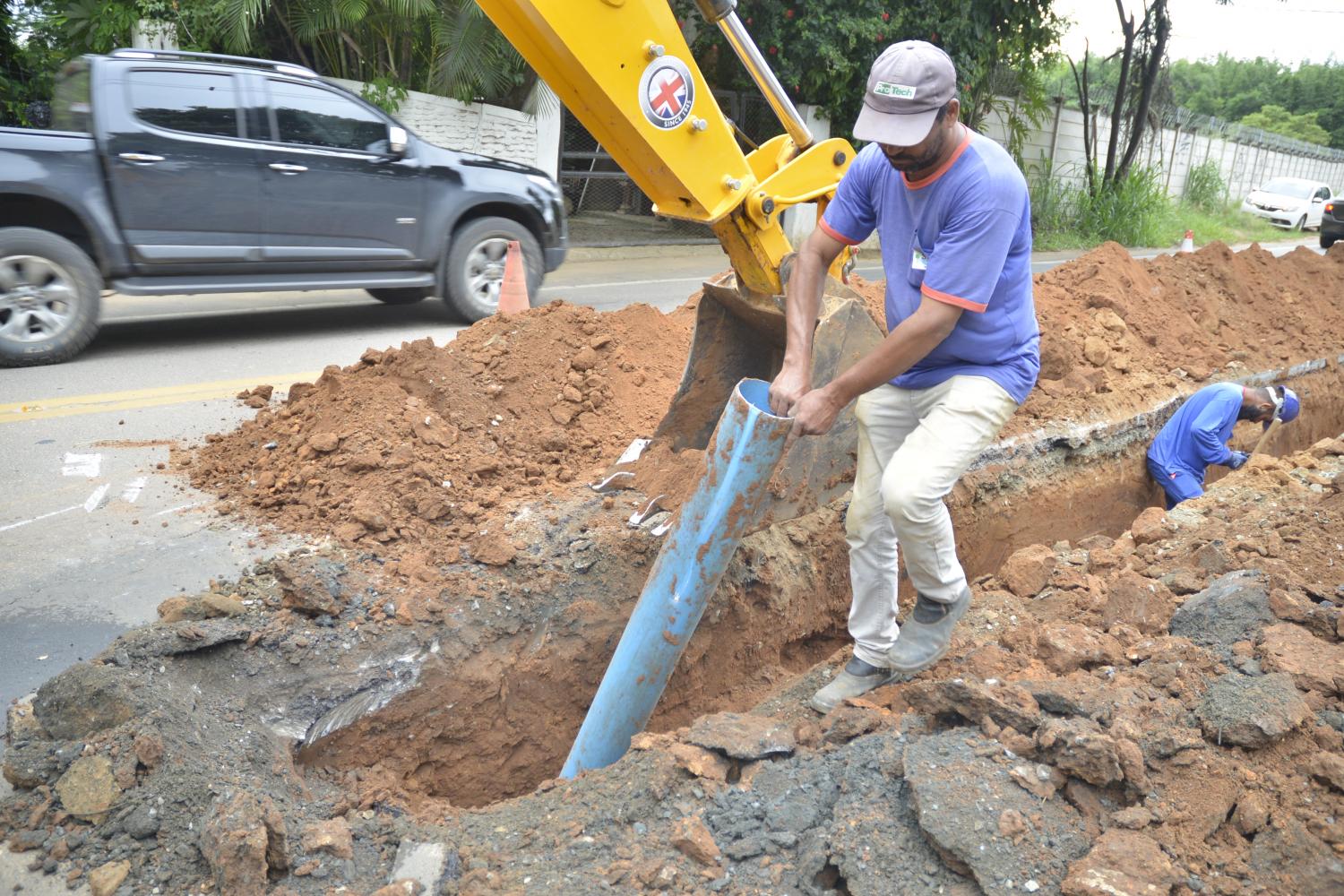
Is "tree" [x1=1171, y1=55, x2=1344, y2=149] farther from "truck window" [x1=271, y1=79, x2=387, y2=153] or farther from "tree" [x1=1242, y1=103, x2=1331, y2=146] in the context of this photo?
"truck window" [x1=271, y1=79, x2=387, y2=153]

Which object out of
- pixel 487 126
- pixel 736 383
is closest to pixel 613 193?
pixel 487 126

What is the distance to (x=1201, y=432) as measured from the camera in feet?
21.2

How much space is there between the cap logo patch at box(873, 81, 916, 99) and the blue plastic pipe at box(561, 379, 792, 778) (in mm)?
993

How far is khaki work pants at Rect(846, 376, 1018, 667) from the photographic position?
11.0ft

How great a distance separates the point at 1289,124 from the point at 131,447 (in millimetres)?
57285

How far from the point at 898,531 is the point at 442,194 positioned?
22.0ft

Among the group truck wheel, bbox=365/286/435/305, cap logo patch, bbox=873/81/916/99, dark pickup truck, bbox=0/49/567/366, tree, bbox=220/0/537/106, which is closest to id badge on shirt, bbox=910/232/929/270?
cap logo patch, bbox=873/81/916/99

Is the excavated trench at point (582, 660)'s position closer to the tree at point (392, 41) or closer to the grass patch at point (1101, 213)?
the tree at point (392, 41)

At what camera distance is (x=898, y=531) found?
3422mm

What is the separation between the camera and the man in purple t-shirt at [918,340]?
3.08m

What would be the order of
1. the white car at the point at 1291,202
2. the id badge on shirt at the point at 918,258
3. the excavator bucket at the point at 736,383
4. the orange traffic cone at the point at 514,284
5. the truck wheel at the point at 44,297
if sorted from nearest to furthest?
the id badge on shirt at the point at 918,258
the excavator bucket at the point at 736,383
the truck wheel at the point at 44,297
the orange traffic cone at the point at 514,284
the white car at the point at 1291,202

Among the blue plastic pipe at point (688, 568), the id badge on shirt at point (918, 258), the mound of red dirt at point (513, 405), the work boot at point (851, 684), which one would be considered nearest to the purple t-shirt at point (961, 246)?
the id badge on shirt at point (918, 258)

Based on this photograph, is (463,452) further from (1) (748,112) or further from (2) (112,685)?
(1) (748,112)

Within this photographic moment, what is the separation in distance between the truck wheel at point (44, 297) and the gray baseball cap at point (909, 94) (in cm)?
649
